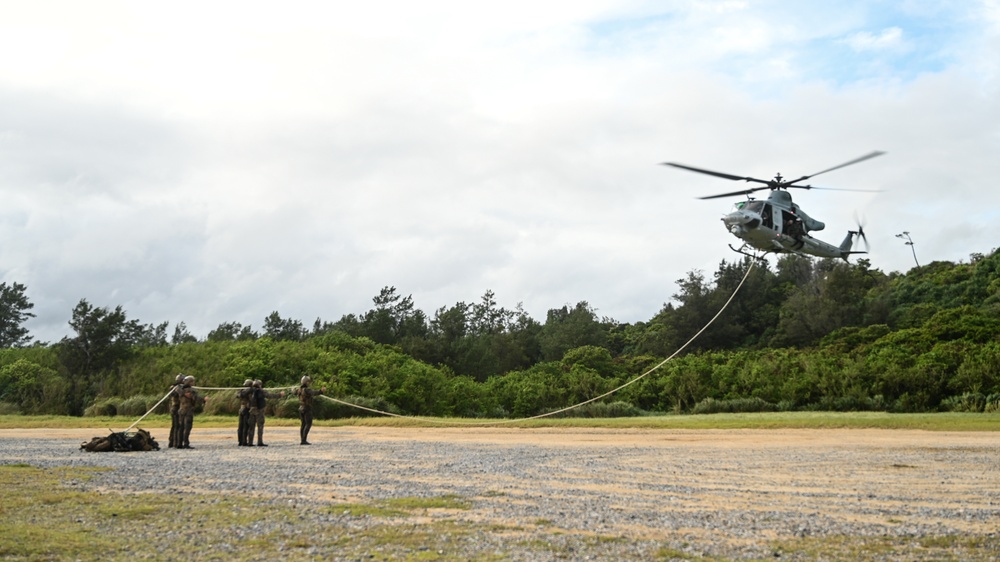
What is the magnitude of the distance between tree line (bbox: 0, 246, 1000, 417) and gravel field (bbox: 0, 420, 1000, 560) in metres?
12.5

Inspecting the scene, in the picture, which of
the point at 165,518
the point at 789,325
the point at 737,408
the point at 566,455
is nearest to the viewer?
the point at 165,518

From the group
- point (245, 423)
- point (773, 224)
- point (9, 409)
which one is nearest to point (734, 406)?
point (773, 224)

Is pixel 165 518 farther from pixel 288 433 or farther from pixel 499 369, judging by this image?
pixel 499 369

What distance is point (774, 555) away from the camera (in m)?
8.16

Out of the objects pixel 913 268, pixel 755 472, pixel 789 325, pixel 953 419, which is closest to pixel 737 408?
pixel 953 419

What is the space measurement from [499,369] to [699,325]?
14.9 meters

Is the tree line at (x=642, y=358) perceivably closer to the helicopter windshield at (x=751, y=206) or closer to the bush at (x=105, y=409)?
the bush at (x=105, y=409)

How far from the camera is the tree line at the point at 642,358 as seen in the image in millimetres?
37344

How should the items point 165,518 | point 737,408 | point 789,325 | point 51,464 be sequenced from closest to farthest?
point 165,518 → point 51,464 → point 737,408 → point 789,325

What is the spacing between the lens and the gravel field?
916 centimetres

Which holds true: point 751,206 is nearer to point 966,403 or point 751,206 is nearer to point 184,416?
point 966,403

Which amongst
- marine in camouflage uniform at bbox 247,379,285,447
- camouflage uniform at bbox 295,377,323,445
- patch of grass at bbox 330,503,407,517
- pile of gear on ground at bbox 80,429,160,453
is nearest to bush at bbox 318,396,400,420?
camouflage uniform at bbox 295,377,323,445

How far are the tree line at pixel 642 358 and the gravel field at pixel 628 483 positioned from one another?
12.5 m

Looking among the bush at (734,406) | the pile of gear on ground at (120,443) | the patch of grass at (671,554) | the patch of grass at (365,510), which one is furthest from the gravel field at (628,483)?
the bush at (734,406)
